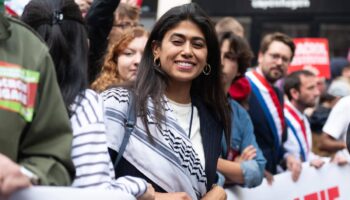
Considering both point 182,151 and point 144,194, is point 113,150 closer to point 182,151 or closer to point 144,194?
point 182,151

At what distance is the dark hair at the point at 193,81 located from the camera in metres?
3.70

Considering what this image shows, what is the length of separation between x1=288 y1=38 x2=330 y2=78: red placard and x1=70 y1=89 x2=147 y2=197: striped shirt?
7.95 m

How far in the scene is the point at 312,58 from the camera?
1058 cm

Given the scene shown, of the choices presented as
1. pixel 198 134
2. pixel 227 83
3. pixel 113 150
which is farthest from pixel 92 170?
pixel 227 83

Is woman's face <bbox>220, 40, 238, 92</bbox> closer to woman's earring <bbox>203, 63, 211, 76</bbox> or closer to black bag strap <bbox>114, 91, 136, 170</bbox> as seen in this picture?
woman's earring <bbox>203, 63, 211, 76</bbox>

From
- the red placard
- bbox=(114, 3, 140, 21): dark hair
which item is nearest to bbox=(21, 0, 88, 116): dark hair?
bbox=(114, 3, 140, 21): dark hair

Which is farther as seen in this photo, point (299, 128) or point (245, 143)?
point (299, 128)

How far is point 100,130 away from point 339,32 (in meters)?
12.4

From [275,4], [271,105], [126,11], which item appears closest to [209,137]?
[126,11]

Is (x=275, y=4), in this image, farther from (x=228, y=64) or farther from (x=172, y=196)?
(x=172, y=196)

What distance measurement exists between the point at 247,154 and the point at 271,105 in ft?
3.85

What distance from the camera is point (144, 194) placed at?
2807mm

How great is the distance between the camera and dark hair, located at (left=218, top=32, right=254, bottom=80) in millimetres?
5297

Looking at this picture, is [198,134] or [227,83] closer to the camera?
[198,134]
